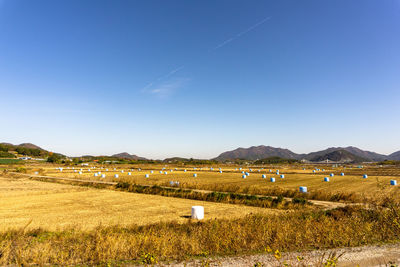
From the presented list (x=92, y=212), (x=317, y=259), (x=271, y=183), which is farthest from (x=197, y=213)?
(x=271, y=183)

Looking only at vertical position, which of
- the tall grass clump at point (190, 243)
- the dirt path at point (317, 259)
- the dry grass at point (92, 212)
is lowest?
the dry grass at point (92, 212)

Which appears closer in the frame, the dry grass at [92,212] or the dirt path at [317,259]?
the dirt path at [317,259]

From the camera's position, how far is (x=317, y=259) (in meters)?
8.27

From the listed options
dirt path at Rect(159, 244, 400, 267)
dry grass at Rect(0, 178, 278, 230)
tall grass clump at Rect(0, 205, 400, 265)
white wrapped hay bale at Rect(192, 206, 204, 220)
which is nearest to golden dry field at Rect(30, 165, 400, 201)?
tall grass clump at Rect(0, 205, 400, 265)

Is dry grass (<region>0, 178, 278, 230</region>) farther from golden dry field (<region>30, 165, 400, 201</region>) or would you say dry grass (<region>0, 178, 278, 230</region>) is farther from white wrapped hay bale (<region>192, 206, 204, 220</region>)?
golden dry field (<region>30, 165, 400, 201</region>)

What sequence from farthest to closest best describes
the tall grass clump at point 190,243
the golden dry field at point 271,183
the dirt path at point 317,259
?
the golden dry field at point 271,183, the tall grass clump at point 190,243, the dirt path at point 317,259

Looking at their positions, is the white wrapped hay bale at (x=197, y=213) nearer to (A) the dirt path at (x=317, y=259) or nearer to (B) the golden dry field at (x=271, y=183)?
(A) the dirt path at (x=317, y=259)

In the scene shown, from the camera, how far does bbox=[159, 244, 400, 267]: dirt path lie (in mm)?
7877

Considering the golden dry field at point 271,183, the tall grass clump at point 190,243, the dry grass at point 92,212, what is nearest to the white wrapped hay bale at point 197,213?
the dry grass at point 92,212

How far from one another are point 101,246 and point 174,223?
6599mm

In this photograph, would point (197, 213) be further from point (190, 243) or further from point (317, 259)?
point (317, 259)

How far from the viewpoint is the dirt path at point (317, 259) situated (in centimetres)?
788

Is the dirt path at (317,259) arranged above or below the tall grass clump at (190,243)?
below

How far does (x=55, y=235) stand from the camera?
1202 centimetres
